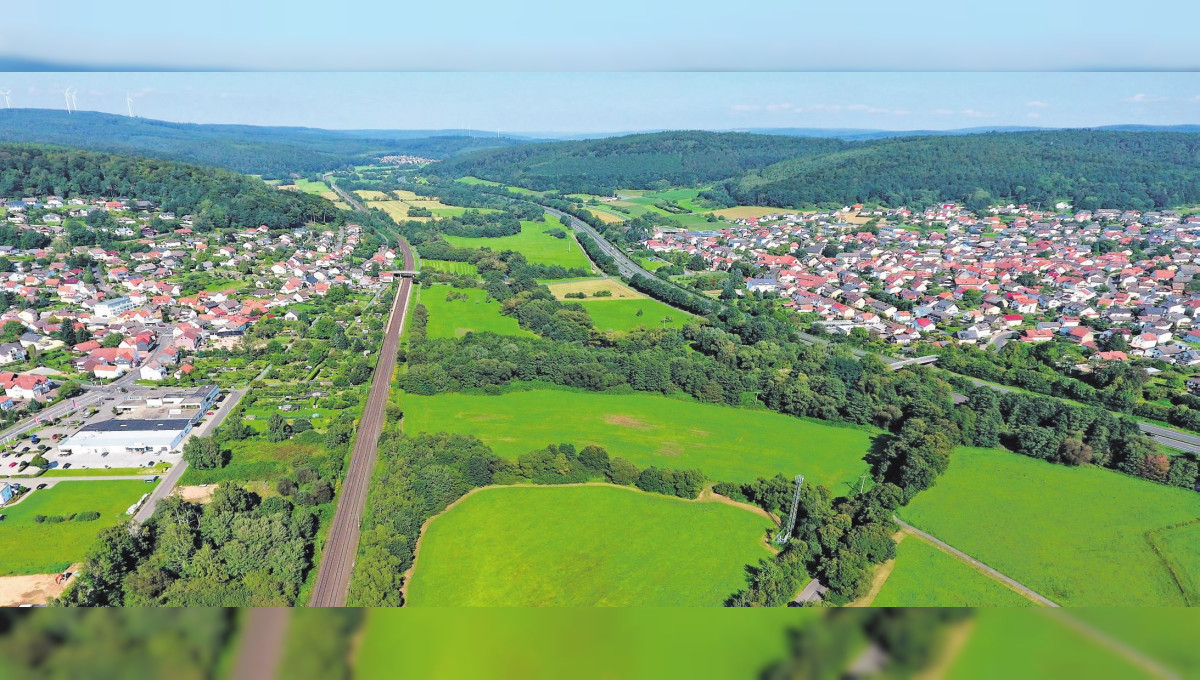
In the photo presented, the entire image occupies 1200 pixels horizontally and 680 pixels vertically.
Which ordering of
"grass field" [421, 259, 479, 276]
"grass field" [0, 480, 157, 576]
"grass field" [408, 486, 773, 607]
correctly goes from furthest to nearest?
"grass field" [421, 259, 479, 276]
"grass field" [408, 486, 773, 607]
"grass field" [0, 480, 157, 576]

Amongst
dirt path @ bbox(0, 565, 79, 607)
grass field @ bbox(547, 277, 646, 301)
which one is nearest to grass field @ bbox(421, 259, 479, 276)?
grass field @ bbox(547, 277, 646, 301)

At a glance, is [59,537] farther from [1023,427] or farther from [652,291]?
[652,291]

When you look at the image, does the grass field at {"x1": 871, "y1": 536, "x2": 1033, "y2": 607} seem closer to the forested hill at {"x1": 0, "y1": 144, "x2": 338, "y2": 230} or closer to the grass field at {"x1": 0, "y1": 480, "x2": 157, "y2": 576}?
the grass field at {"x1": 0, "y1": 480, "x2": 157, "y2": 576}

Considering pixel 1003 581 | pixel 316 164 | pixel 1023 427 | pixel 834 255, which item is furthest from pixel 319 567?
pixel 316 164

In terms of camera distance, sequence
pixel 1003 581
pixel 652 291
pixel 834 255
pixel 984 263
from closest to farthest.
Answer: pixel 1003 581, pixel 652 291, pixel 984 263, pixel 834 255

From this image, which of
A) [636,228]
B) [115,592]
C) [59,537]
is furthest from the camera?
[636,228]

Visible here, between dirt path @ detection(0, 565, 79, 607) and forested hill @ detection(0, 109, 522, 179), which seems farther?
forested hill @ detection(0, 109, 522, 179)

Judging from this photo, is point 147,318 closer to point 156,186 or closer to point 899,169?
point 156,186
